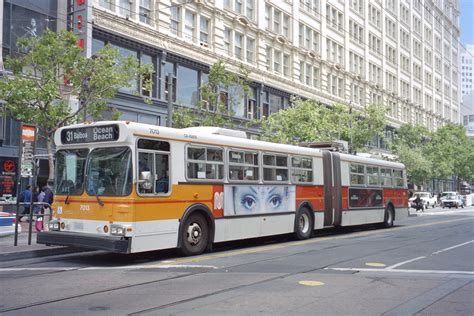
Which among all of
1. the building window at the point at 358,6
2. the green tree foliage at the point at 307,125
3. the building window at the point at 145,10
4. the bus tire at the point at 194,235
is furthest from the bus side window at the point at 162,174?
the building window at the point at 358,6

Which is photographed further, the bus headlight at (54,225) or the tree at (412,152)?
the tree at (412,152)

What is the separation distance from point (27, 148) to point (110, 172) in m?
4.32

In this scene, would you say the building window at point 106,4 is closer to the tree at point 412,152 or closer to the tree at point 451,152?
the tree at point 412,152

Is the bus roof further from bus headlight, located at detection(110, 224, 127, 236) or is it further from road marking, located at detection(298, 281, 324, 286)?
road marking, located at detection(298, 281, 324, 286)

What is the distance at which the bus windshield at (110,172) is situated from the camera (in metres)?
11.4

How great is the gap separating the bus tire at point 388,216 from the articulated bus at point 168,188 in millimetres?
6921

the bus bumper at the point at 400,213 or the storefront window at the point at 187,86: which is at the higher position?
the storefront window at the point at 187,86

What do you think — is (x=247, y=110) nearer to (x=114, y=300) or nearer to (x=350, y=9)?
(x=350, y=9)

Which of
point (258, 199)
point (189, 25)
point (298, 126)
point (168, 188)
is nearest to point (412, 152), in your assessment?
point (298, 126)

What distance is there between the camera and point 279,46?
41938mm

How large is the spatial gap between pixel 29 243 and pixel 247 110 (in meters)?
25.3

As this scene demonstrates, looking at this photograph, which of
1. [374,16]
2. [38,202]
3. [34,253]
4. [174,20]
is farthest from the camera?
[374,16]

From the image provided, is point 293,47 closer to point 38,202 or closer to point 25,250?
point 38,202

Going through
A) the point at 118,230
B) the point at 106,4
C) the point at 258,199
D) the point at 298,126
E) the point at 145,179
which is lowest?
the point at 118,230
